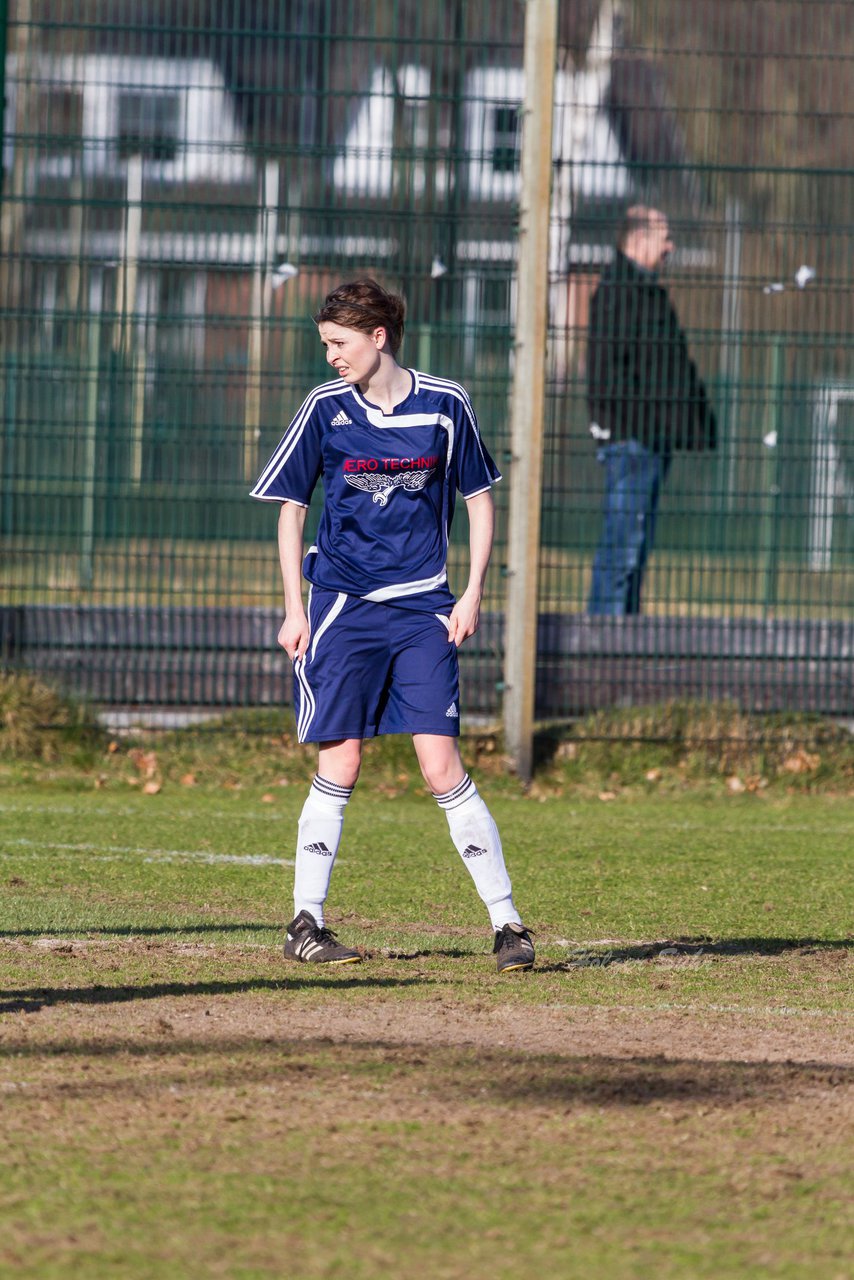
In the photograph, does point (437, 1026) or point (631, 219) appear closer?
point (437, 1026)

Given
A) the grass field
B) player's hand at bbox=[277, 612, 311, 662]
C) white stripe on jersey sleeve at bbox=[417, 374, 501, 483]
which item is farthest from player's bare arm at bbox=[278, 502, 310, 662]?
the grass field

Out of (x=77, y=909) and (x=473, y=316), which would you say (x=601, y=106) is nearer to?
(x=473, y=316)

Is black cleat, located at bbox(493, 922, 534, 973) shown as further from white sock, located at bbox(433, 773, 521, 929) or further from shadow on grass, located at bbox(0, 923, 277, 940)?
shadow on grass, located at bbox(0, 923, 277, 940)

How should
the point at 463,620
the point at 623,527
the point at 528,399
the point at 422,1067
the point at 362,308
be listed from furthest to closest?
the point at 623,527, the point at 528,399, the point at 463,620, the point at 362,308, the point at 422,1067

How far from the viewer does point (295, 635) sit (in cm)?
565

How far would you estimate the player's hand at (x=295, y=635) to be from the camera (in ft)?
18.5

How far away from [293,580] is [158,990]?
4.25 feet

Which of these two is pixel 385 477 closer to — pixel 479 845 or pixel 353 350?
pixel 353 350


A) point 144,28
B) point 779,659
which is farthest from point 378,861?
point 144,28

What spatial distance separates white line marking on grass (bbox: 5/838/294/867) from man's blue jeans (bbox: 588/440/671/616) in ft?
10.4

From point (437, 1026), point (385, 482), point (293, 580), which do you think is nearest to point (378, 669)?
point (293, 580)

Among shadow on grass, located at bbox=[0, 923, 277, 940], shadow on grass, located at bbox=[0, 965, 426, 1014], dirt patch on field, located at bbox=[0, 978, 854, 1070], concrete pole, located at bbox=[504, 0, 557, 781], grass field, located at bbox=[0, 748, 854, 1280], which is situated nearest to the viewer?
grass field, located at bbox=[0, 748, 854, 1280]

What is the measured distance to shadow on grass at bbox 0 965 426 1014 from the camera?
4883mm

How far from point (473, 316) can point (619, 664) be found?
1.99m
